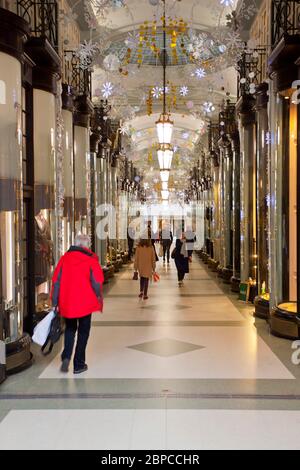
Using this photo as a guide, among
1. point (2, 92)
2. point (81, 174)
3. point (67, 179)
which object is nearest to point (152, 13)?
point (81, 174)

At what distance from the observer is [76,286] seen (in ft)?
18.9

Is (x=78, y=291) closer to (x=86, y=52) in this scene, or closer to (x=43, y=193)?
(x=43, y=193)

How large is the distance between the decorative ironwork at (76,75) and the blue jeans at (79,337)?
19.1 ft

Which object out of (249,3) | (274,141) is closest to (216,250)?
(249,3)

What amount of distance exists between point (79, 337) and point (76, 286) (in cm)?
57

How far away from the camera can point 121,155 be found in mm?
20094

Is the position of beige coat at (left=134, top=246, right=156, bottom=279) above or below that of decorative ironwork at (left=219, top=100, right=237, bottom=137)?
below

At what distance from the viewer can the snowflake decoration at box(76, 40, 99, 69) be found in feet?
31.3

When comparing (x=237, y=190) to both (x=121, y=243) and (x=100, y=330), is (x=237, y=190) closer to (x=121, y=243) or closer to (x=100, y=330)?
(x=100, y=330)

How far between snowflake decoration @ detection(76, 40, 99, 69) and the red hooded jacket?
4922mm

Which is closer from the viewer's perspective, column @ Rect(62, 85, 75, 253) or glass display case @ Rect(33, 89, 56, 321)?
glass display case @ Rect(33, 89, 56, 321)

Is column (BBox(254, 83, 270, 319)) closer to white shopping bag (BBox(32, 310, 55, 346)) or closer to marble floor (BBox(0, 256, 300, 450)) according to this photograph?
marble floor (BBox(0, 256, 300, 450))

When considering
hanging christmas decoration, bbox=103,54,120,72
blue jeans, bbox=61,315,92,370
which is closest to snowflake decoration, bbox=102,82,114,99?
hanging christmas decoration, bbox=103,54,120,72

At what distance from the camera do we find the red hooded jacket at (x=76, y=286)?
5.73 metres
